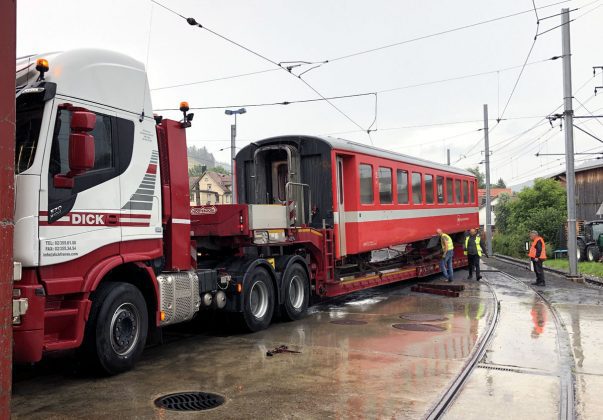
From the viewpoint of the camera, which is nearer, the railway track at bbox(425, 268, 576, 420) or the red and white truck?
the railway track at bbox(425, 268, 576, 420)

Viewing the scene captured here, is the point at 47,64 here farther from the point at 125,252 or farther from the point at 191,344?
the point at 191,344

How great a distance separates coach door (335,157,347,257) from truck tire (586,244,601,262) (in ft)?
64.5

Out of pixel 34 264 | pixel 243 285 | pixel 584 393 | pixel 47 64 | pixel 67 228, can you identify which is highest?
pixel 47 64

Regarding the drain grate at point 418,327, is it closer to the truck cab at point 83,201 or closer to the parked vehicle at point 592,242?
the truck cab at point 83,201

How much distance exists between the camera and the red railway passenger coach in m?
10.9

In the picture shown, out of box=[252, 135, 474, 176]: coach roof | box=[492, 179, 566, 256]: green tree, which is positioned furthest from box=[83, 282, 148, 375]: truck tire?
box=[492, 179, 566, 256]: green tree

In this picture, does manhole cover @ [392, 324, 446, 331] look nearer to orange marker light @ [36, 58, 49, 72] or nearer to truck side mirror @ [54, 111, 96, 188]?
truck side mirror @ [54, 111, 96, 188]

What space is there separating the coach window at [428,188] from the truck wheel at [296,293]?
653 centimetres

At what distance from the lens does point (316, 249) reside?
1069 cm

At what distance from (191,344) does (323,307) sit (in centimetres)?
430

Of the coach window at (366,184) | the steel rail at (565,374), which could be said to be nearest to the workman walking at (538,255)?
the steel rail at (565,374)

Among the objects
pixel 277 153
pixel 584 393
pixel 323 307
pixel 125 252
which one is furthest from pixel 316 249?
pixel 584 393

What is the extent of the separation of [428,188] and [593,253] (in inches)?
587

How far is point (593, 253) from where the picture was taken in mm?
26016
